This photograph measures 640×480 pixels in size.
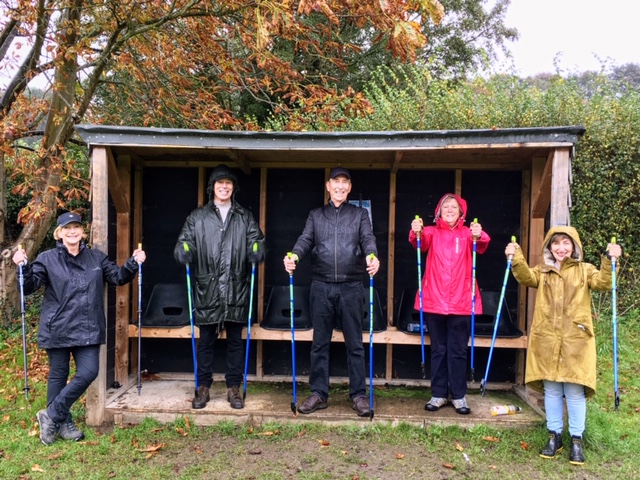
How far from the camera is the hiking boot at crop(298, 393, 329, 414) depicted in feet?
11.6

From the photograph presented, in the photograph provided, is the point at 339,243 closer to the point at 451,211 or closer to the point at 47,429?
the point at 451,211

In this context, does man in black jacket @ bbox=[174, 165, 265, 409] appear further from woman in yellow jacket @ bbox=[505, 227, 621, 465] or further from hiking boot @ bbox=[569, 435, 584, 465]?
hiking boot @ bbox=[569, 435, 584, 465]

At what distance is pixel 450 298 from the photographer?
355 centimetres

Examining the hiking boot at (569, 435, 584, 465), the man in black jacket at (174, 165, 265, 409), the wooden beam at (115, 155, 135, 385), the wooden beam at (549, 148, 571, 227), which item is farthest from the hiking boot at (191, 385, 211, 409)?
the wooden beam at (549, 148, 571, 227)

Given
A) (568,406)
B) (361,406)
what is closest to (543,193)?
(568,406)

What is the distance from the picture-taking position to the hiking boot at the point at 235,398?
3.61 m

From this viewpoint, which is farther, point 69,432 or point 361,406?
point 361,406

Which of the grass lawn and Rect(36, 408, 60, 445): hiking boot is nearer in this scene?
the grass lawn

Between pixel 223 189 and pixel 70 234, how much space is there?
1054 mm

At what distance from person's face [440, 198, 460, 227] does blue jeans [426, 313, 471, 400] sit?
2.28ft

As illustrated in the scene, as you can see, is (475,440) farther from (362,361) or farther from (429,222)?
(429,222)

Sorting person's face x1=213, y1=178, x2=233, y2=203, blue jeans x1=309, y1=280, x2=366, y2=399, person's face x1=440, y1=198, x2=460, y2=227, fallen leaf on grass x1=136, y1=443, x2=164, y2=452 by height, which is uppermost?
person's face x1=213, y1=178, x2=233, y2=203

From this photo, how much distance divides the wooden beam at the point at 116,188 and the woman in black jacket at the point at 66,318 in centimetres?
53

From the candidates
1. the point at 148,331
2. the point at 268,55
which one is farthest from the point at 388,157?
the point at 148,331
